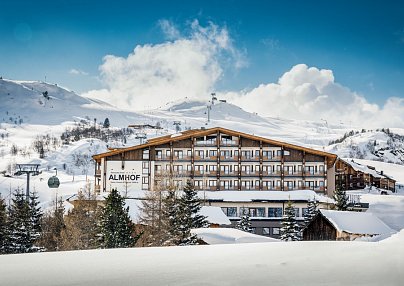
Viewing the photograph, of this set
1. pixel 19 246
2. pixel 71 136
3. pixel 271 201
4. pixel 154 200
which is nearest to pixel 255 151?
pixel 271 201

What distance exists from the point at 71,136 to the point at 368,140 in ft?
320

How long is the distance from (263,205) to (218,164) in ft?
22.6

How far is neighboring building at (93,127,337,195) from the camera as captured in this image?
160ft

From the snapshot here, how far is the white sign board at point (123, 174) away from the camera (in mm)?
49812

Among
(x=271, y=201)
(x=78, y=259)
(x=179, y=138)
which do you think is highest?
(x=179, y=138)

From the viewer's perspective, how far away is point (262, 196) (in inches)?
1834

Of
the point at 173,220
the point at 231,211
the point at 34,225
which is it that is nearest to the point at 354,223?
the point at 173,220

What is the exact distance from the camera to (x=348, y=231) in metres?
22.5

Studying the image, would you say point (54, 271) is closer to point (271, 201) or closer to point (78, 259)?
point (78, 259)

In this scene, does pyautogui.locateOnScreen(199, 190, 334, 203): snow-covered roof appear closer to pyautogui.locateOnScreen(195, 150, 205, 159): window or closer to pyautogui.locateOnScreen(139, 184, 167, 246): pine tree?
pyautogui.locateOnScreen(195, 150, 205, 159): window

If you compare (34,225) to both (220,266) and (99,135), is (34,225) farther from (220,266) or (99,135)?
(99,135)

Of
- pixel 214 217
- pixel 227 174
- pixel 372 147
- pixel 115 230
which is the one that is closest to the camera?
pixel 115 230

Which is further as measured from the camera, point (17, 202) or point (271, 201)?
point (271, 201)

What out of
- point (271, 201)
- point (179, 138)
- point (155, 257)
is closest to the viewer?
point (155, 257)
